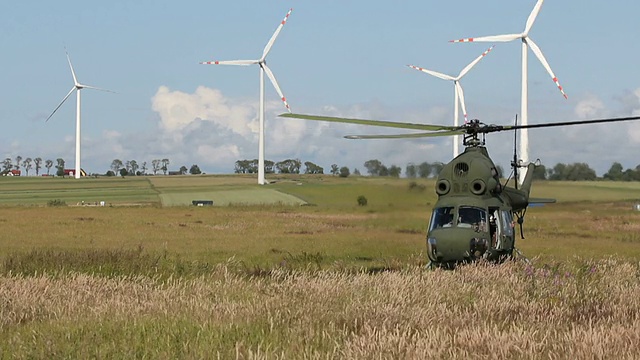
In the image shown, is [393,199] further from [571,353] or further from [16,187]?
[16,187]

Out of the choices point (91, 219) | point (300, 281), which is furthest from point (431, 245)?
point (91, 219)

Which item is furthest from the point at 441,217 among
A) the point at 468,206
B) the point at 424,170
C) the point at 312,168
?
the point at 312,168

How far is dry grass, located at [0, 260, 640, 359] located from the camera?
29.3ft

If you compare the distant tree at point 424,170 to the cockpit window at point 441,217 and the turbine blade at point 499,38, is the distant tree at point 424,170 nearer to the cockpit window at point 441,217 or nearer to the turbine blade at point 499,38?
the cockpit window at point 441,217

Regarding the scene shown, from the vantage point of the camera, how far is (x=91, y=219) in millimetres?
56219

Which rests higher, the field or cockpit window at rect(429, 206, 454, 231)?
cockpit window at rect(429, 206, 454, 231)

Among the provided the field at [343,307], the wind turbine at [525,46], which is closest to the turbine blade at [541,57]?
the wind turbine at [525,46]

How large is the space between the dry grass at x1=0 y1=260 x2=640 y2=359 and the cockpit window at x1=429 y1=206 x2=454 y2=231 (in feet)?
11.9

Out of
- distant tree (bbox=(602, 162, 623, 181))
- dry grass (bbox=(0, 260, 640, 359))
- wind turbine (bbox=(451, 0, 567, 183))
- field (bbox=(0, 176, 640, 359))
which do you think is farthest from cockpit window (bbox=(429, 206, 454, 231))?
wind turbine (bbox=(451, 0, 567, 183))

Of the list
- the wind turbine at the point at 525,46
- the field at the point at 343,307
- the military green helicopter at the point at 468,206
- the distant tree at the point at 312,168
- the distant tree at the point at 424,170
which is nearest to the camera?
the field at the point at 343,307

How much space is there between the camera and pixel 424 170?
24.5m

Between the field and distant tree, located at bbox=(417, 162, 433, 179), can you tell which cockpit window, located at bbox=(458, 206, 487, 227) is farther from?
distant tree, located at bbox=(417, 162, 433, 179)

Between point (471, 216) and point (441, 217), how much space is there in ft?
2.53

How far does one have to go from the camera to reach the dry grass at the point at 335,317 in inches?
352
